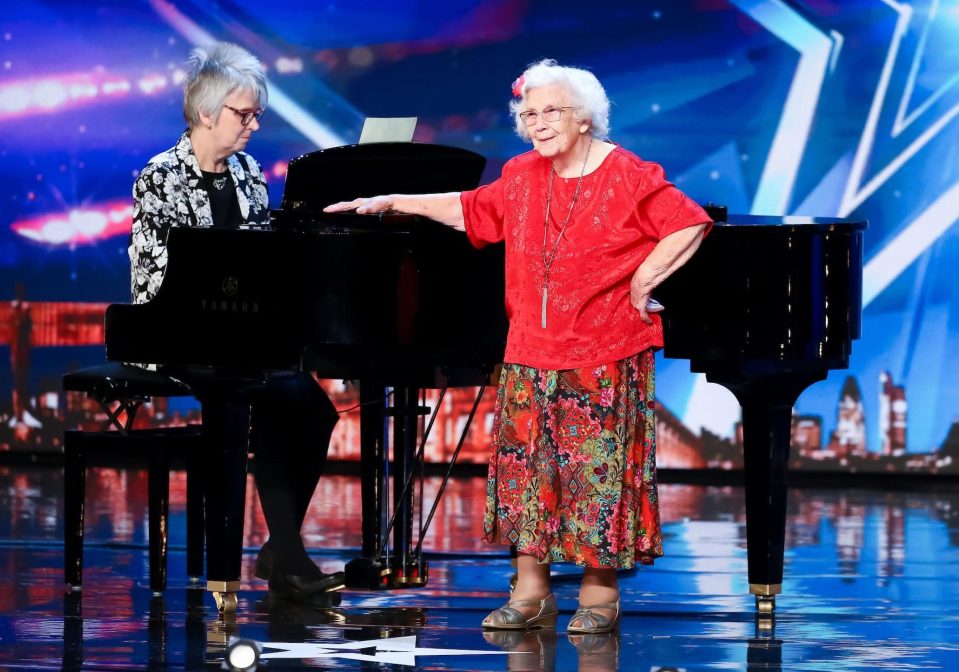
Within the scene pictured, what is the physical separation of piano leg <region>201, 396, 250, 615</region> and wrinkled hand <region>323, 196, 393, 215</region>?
1.77 ft

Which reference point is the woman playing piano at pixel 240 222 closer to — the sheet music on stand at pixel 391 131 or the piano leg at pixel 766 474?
the sheet music on stand at pixel 391 131

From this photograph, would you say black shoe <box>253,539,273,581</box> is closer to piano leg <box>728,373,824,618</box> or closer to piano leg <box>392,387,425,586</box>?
piano leg <box>392,387,425,586</box>

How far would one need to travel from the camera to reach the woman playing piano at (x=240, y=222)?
440cm

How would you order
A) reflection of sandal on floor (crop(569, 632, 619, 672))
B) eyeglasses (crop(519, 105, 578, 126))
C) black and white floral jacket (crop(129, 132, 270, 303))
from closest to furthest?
reflection of sandal on floor (crop(569, 632, 619, 672))
eyeglasses (crop(519, 105, 578, 126))
black and white floral jacket (crop(129, 132, 270, 303))

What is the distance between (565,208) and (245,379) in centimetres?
87

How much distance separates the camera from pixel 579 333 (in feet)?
12.6

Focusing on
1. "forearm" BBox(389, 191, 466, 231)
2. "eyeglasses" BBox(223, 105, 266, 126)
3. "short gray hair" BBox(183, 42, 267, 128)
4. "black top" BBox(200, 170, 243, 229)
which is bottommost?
"forearm" BBox(389, 191, 466, 231)

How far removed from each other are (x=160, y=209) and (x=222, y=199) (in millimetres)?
225

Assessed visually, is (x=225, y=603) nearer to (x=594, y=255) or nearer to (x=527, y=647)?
(x=527, y=647)

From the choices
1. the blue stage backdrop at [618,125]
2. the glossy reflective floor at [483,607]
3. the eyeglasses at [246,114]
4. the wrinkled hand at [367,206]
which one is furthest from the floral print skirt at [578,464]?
the blue stage backdrop at [618,125]

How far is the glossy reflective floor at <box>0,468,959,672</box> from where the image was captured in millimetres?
3676

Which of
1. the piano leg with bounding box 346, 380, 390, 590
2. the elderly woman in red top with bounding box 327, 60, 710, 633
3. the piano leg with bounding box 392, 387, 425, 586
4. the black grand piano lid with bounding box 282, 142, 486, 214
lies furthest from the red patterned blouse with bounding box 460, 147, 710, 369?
the piano leg with bounding box 346, 380, 390, 590

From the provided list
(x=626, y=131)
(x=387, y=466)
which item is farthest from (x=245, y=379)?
(x=626, y=131)

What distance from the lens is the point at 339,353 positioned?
14.5 feet
